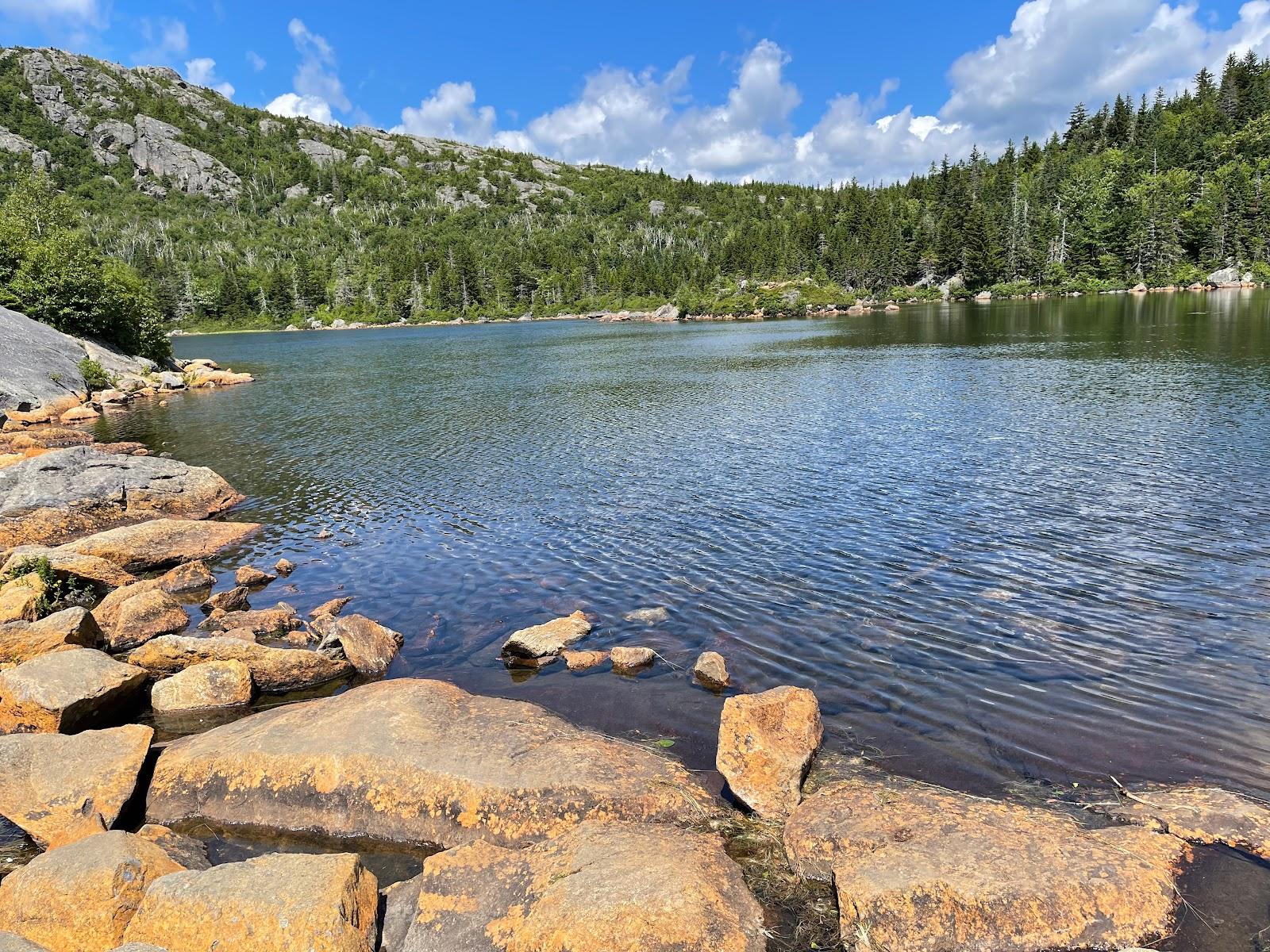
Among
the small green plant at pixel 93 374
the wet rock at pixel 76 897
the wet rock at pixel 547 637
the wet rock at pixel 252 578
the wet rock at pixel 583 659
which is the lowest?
the wet rock at pixel 583 659

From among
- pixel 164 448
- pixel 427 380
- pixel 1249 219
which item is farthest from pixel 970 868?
pixel 1249 219

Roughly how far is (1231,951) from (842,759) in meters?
4.87

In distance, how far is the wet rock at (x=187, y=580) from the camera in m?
20.6

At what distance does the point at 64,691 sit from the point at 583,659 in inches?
371

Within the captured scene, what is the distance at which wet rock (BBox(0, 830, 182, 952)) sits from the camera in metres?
7.63

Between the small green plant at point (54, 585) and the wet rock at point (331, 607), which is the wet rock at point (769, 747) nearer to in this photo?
the wet rock at point (331, 607)

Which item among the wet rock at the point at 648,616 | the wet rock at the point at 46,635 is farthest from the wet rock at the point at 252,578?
the wet rock at the point at 648,616

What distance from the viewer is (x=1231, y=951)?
7.57 metres

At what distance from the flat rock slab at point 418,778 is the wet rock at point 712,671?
2848 millimetres

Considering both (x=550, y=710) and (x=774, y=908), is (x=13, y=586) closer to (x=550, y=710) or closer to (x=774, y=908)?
(x=550, y=710)

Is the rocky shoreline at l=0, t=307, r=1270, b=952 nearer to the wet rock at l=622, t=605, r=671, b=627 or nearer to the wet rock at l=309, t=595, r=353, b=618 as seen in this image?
the wet rock at l=622, t=605, r=671, b=627

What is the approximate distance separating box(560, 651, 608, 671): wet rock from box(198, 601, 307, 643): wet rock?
7.55 metres

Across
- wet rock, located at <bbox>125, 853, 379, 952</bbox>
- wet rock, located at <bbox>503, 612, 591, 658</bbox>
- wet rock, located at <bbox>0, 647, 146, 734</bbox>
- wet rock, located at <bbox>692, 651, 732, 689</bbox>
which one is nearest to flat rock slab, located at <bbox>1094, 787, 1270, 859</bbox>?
wet rock, located at <bbox>692, 651, 732, 689</bbox>

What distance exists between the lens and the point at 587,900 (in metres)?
7.68
